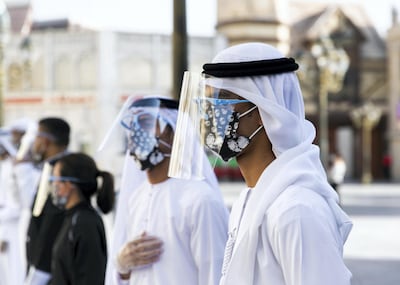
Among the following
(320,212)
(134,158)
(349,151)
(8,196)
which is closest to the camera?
(320,212)

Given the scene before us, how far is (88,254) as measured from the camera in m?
3.70

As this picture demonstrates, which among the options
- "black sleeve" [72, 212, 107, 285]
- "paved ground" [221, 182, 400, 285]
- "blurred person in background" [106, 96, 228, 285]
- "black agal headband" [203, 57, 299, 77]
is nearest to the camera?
"black agal headband" [203, 57, 299, 77]

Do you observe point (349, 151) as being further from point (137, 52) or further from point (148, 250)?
point (148, 250)

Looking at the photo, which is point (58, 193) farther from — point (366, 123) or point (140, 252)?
point (366, 123)

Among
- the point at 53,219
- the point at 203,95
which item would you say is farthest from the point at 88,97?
the point at 203,95

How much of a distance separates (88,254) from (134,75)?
112 feet

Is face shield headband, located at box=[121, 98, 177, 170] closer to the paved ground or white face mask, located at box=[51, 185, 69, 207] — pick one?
white face mask, located at box=[51, 185, 69, 207]

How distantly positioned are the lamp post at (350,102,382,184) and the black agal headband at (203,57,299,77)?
34.4 m

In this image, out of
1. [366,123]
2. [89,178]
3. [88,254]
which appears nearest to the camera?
[88,254]

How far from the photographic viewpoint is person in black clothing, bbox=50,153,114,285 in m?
3.70

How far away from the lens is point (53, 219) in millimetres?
4469

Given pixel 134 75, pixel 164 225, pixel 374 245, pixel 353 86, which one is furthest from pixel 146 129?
pixel 353 86

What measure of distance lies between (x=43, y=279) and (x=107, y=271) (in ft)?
3.43

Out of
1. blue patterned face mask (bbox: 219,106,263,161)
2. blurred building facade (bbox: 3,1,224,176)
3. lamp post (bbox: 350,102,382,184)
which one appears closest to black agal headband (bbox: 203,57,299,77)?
blue patterned face mask (bbox: 219,106,263,161)
